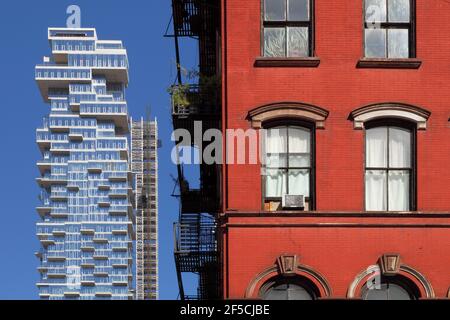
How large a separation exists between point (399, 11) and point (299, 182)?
452 centimetres

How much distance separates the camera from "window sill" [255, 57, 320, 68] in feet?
85.1

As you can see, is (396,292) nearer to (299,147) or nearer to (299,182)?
(299,182)

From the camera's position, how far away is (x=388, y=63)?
2603cm

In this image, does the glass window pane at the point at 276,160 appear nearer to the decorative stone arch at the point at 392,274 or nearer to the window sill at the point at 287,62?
the window sill at the point at 287,62

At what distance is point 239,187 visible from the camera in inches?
1011

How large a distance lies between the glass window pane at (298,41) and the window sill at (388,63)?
127 cm

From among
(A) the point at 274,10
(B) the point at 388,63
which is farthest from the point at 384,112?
(A) the point at 274,10

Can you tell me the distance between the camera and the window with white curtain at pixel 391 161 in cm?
2602

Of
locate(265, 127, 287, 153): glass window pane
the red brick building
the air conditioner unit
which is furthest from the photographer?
locate(265, 127, 287, 153): glass window pane

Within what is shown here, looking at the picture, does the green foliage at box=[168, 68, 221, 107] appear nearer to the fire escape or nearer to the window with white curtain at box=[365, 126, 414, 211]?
the fire escape

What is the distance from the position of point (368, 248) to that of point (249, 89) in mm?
4350

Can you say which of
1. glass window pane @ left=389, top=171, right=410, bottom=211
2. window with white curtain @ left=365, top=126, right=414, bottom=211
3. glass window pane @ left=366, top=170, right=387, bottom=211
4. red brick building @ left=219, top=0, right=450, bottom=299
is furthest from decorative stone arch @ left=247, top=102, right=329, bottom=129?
glass window pane @ left=389, top=171, right=410, bottom=211

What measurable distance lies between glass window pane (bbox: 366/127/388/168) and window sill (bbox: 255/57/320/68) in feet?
6.46
